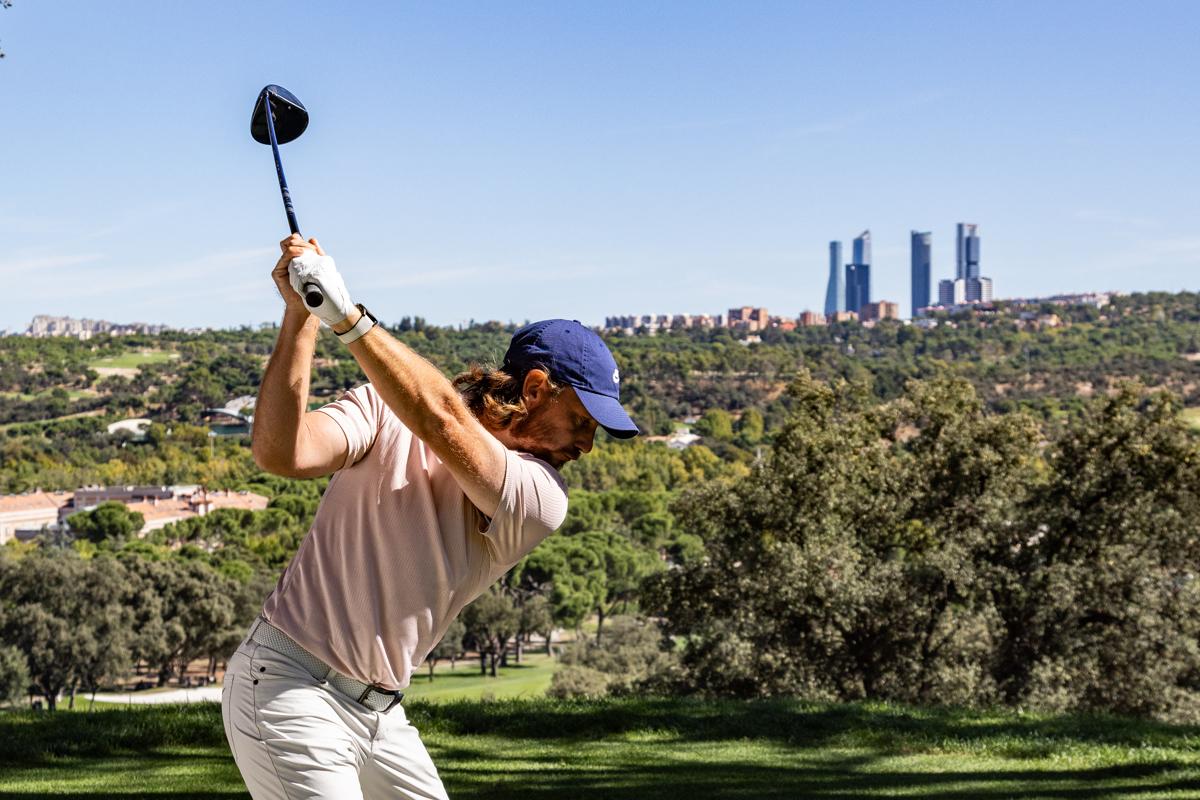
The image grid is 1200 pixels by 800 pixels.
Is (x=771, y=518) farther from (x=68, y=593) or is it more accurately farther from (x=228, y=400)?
(x=228, y=400)

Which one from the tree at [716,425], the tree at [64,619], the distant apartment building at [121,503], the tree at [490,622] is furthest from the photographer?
the tree at [716,425]

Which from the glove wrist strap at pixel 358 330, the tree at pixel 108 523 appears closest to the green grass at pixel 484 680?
the tree at pixel 108 523

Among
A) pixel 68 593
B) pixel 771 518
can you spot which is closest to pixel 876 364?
pixel 68 593

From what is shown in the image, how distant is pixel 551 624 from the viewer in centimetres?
5881

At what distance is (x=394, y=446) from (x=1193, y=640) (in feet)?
48.3

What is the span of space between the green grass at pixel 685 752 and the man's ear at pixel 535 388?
3890 mm

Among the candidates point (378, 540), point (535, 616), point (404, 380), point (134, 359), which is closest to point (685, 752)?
point (378, 540)

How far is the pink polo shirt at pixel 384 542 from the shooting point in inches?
95.3

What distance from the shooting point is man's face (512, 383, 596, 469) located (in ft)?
8.41

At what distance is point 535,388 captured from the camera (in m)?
2.55

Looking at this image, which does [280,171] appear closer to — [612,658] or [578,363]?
[578,363]

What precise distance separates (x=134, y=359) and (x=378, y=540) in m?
149

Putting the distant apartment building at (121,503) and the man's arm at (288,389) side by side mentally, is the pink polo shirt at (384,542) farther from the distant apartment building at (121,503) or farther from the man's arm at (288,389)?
the distant apartment building at (121,503)

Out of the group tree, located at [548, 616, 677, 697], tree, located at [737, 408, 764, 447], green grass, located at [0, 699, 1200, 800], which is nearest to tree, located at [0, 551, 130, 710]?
tree, located at [548, 616, 677, 697]
